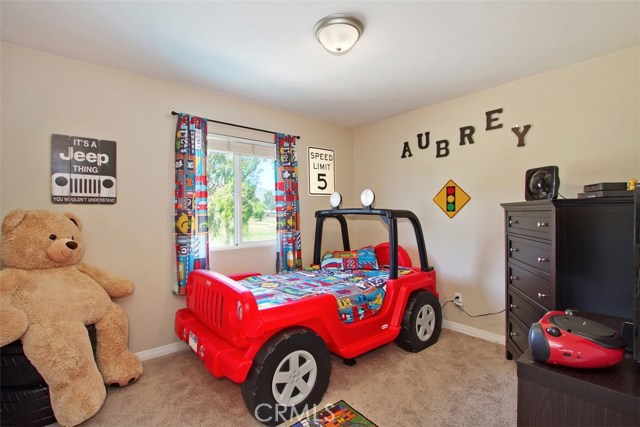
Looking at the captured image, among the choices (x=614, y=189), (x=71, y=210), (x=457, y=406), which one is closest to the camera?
(x=614, y=189)

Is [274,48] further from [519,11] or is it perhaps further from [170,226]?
[170,226]

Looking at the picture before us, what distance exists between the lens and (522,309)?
2141 millimetres

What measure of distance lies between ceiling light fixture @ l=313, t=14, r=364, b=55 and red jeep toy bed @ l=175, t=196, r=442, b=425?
1.31m

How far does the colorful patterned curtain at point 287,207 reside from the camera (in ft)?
10.5

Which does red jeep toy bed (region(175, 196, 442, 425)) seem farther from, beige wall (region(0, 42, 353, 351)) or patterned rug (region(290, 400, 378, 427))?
beige wall (region(0, 42, 353, 351))

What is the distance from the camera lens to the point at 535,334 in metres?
1.06

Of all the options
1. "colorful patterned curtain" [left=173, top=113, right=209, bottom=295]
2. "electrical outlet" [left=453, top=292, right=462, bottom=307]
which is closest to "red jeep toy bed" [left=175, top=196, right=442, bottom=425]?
"colorful patterned curtain" [left=173, top=113, right=209, bottom=295]

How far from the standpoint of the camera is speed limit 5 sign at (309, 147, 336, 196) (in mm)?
3641

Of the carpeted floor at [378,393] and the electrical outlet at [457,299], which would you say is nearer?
the carpeted floor at [378,393]

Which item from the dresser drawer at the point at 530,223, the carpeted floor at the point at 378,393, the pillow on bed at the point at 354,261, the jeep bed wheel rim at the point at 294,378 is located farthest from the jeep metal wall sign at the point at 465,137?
the jeep bed wheel rim at the point at 294,378

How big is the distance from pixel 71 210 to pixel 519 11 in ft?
10.5

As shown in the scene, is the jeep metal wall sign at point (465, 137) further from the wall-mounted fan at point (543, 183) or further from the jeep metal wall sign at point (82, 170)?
the jeep metal wall sign at point (82, 170)

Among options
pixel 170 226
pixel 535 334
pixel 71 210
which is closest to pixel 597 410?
pixel 535 334

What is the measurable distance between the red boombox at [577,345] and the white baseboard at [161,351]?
263 cm
